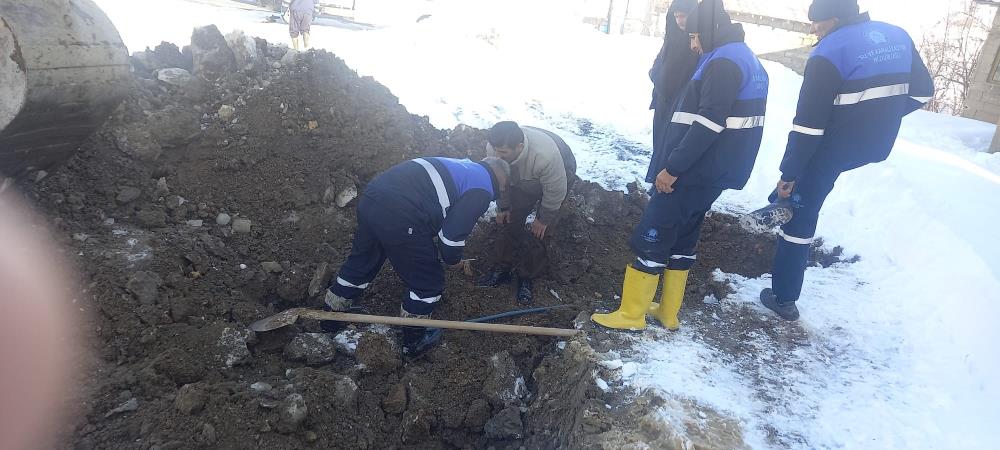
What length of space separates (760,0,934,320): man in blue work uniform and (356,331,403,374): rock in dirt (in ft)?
7.77

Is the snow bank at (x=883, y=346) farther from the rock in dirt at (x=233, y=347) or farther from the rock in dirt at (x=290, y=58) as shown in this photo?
the rock in dirt at (x=290, y=58)

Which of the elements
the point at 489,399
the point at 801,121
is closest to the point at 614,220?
the point at 801,121

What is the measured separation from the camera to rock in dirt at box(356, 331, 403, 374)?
10.1 feet

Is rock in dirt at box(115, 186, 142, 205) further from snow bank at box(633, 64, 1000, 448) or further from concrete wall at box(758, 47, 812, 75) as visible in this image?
concrete wall at box(758, 47, 812, 75)

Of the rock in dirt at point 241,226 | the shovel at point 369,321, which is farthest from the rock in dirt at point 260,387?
the rock in dirt at point 241,226

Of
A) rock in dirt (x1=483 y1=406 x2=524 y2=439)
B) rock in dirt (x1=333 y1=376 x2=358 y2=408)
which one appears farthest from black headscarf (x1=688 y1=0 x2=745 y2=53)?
rock in dirt (x1=333 y1=376 x2=358 y2=408)

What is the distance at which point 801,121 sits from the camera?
2.96m

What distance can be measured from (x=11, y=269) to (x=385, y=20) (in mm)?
13764

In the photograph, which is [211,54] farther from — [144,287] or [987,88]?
[987,88]

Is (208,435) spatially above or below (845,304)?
below

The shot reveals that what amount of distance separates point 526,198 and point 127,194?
2565 millimetres

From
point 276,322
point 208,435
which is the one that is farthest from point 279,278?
point 208,435

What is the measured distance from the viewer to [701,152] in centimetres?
273

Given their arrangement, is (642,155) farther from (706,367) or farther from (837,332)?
(706,367)
